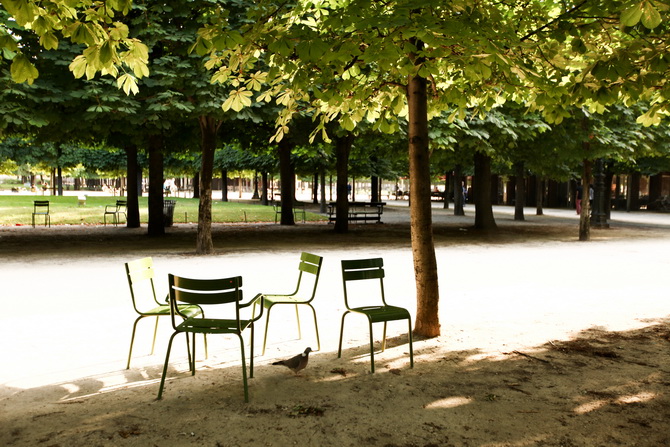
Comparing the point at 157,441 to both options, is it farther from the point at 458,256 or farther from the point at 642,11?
the point at 458,256

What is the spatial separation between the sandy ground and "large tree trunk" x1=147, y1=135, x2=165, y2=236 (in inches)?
315

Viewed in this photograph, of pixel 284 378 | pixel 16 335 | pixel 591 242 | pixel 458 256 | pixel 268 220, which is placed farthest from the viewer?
pixel 268 220

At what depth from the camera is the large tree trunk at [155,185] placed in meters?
18.7

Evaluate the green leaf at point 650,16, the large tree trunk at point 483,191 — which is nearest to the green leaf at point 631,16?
the green leaf at point 650,16

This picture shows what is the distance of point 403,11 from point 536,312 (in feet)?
16.3

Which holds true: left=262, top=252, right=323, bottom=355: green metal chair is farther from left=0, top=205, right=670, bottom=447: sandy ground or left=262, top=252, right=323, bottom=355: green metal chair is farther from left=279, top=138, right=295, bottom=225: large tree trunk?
left=279, top=138, right=295, bottom=225: large tree trunk

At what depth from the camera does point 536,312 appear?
8.02 metres

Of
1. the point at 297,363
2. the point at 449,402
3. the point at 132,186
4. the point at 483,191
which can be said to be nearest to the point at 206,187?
the point at 132,186

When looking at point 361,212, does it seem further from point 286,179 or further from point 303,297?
point 303,297

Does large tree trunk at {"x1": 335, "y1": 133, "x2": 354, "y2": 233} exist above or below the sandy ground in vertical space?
above

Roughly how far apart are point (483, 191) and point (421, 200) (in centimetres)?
1646

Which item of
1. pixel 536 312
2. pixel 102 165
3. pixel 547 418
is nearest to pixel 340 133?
pixel 536 312

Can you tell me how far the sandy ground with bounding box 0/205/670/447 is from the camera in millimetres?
4160

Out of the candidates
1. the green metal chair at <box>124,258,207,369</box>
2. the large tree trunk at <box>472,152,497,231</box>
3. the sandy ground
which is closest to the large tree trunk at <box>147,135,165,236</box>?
the sandy ground
